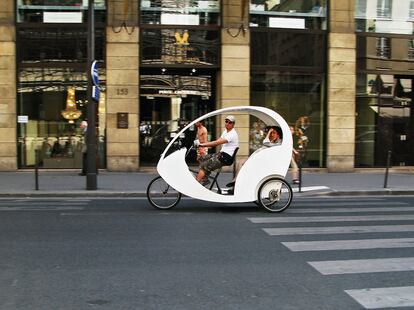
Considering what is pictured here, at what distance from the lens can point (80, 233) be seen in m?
8.37

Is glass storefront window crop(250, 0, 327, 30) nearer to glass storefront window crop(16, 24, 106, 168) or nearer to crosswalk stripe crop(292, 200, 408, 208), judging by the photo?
glass storefront window crop(16, 24, 106, 168)

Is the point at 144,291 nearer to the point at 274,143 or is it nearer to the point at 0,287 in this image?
the point at 0,287

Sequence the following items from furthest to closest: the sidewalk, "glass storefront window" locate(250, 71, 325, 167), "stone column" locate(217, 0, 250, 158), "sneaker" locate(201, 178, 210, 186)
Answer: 1. "glass storefront window" locate(250, 71, 325, 167)
2. "stone column" locate(217, 0, 250, 158)
3. the sidewalk
4. "sneaker" locate(201, 178, 210, 186)

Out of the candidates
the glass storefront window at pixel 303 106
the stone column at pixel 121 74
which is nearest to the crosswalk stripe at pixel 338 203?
the glass storefront window at pixel 303 106

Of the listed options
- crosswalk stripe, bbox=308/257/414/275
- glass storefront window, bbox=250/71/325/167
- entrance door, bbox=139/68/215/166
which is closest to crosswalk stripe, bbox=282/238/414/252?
crosswalk stripe, bbox=308/257/414/275

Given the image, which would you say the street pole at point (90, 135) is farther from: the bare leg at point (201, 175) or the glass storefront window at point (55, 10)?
the glass storefront window at point (55, 10)

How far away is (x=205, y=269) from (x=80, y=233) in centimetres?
287

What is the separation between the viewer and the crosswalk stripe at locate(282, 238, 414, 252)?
7426mm

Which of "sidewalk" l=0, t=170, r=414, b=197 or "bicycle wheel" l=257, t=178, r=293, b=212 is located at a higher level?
"bicycle wheel" l=257, t=178, r=293, b=212

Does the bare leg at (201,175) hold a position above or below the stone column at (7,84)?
below

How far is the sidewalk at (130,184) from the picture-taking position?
13.2m

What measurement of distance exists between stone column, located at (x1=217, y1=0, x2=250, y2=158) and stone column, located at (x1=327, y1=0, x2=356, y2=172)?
10.0 ft

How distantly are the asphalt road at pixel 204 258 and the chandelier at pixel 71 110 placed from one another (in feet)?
25.2

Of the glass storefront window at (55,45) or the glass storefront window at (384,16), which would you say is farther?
the glass storefront window at (384,16)
